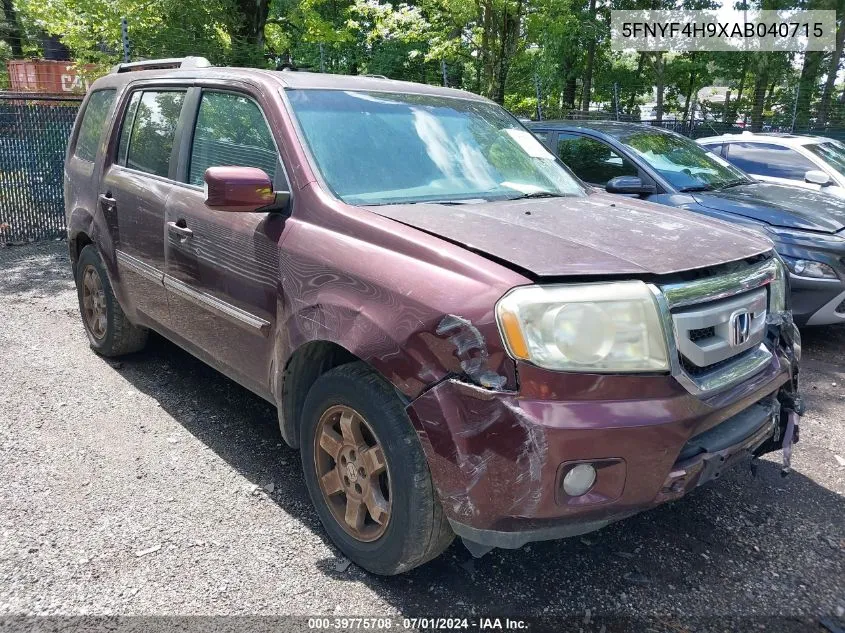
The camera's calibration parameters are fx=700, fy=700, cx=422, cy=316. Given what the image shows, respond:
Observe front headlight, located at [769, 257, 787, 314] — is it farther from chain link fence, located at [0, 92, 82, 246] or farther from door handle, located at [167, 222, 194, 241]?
chain link fence, located at [0, 92, 82, 246]

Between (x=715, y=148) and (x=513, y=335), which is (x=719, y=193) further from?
(x=513, y=335)

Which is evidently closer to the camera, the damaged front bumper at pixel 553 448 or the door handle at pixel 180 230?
the damaged front bumper at pixel 553 448

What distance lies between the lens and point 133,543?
2.97 metres

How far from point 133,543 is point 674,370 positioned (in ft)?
7.55

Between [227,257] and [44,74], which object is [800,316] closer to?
[227,257]

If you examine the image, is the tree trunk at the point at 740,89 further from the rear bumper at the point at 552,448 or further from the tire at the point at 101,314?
the rear bumper at the point at 552,448

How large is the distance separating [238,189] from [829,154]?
8.43 m

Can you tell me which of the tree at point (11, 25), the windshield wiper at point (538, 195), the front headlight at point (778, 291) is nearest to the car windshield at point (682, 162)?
the windshield wiper at point (538, 195)

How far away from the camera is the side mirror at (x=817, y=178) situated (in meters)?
7.72

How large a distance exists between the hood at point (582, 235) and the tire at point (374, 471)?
0.64 metres

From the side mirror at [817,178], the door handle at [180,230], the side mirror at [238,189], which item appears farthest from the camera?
the side mirror at [817,178]

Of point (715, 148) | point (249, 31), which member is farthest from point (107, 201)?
point (249, 31)

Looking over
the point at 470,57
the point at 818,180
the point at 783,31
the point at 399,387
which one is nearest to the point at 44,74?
the point at 470,57

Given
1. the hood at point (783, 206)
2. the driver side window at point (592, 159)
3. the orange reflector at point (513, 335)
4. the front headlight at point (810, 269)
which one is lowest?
the front headlight at point (810, 269)
